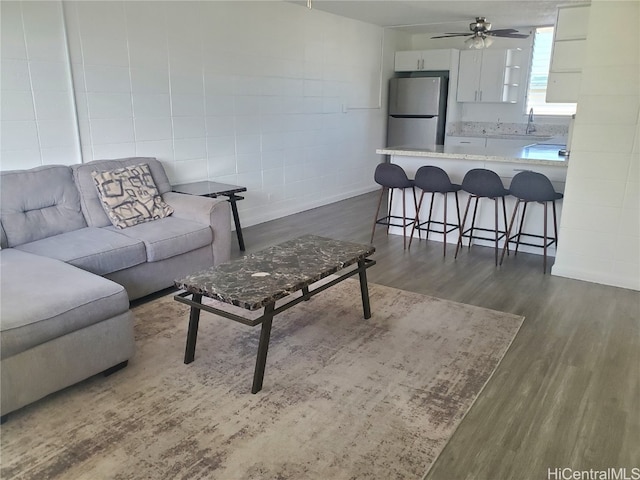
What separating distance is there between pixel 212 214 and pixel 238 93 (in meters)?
1.91

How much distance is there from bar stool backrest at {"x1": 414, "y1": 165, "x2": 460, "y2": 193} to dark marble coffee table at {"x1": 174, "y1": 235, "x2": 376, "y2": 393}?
1.71 m

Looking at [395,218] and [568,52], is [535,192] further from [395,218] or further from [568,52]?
[395,218]

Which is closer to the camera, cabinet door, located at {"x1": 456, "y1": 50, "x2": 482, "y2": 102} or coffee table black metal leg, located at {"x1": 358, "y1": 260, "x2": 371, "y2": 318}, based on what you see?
coffee table black metal leg, located at {"x1": 358, "y1": 260, "x2": 371, "y2": 318}

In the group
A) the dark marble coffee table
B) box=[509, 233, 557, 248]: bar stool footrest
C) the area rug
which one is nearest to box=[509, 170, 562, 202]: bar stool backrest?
box=[509, 233, 557, 248]: bar stool footrest

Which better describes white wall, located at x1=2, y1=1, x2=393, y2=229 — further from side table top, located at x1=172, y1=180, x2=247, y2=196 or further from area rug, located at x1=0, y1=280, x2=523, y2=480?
area rug, located at x1=0, y1=280, x2=523, y2=480

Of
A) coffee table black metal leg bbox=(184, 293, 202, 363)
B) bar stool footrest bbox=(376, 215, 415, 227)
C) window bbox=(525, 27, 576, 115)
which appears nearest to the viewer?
coffee table black metal leg bbox=(184, 293, 202, 363)

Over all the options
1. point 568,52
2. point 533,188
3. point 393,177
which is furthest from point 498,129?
point 533,188

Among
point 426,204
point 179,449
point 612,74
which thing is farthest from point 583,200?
point 179,449

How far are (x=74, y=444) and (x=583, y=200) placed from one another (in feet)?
12.4

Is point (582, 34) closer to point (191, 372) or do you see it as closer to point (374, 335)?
point (374, 335)

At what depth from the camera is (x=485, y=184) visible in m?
4.30

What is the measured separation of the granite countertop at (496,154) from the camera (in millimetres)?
4258

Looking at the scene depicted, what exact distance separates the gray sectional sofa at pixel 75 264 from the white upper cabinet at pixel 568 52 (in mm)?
3050

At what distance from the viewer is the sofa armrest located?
3820 mm
